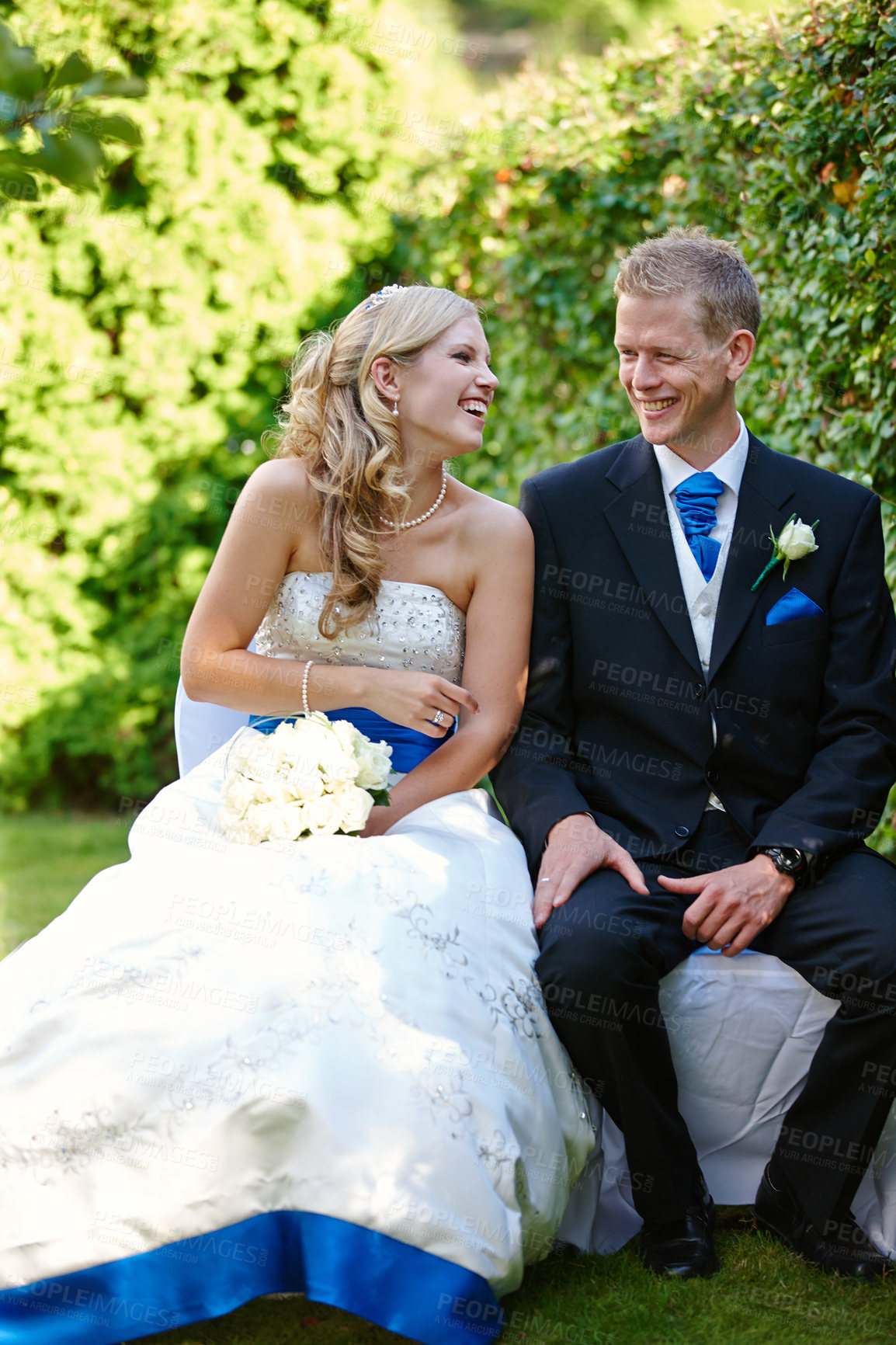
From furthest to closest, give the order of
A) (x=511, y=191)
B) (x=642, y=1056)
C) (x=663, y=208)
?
(x=511, y=191) < (x=663, y=208) < (x=642, y=1056)

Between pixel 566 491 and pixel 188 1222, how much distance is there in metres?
1.90

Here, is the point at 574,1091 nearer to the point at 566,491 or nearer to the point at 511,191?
the point at 566,491

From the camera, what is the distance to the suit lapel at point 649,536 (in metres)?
2.87

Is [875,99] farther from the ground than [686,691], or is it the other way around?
[875,99]

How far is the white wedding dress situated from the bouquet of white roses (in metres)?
0.13

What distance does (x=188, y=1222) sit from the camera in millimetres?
2094

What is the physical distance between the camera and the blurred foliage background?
5.23 m

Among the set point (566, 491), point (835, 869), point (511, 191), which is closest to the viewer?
point (835, 869)

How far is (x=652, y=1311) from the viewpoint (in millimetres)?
2318

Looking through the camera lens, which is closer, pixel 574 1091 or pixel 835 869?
pixel 574 1091

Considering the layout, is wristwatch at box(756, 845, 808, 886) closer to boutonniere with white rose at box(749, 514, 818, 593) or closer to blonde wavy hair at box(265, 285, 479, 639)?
boutonniere with white rose at box(749, 514, 818, 593)

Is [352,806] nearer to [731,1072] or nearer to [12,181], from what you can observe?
[731,1072]

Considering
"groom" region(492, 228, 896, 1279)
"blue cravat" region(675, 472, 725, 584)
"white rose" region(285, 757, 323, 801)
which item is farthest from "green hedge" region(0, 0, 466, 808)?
"white rose" region(285, 757, 323, 801)

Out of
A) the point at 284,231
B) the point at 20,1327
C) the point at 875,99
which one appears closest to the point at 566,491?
the point at 875,99
